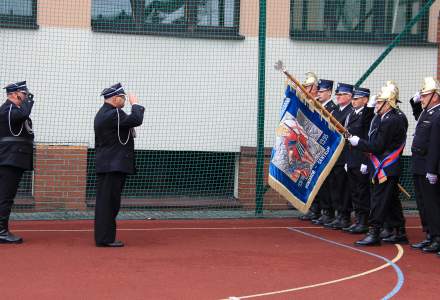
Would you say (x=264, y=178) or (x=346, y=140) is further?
(x=264, y=178)

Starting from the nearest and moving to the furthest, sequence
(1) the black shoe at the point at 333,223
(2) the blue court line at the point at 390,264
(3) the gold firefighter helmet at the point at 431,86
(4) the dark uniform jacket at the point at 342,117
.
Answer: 1. (2) the blue court line at the point at 390,264
2. (3) the gold firefighter helmet at the point at 431,86
3. (4) the dark uniform jacket at the point at 342,117
4. (1) the black shoe at the point at 333,223

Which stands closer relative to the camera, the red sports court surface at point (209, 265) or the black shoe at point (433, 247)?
the red sports court surface at point (209, 265)

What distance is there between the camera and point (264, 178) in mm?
13250

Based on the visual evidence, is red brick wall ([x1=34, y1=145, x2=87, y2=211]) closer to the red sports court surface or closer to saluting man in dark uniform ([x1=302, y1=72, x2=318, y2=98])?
the red sports court surface

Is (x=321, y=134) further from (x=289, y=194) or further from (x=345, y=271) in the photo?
(x=345, y=271)

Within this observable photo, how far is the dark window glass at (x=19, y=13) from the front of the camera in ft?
A: 41.6

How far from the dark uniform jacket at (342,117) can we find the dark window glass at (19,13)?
15.5 feet

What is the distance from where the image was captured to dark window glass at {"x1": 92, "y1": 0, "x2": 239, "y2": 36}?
13.1 meters

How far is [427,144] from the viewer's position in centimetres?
985

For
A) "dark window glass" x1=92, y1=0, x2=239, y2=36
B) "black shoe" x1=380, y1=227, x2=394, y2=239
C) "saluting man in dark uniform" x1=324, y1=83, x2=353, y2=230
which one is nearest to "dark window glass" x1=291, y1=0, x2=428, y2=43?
"dark window glass" x1=92, y1=0, x2=239, y2=36

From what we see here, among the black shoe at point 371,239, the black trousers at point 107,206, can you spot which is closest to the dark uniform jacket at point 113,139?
the black trousers at point 107,206

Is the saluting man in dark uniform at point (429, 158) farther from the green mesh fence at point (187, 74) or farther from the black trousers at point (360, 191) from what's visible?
the green mesh fence at point (187, 74)

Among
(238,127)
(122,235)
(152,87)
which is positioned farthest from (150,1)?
(122,235)

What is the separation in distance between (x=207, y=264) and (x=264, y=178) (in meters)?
4.38
